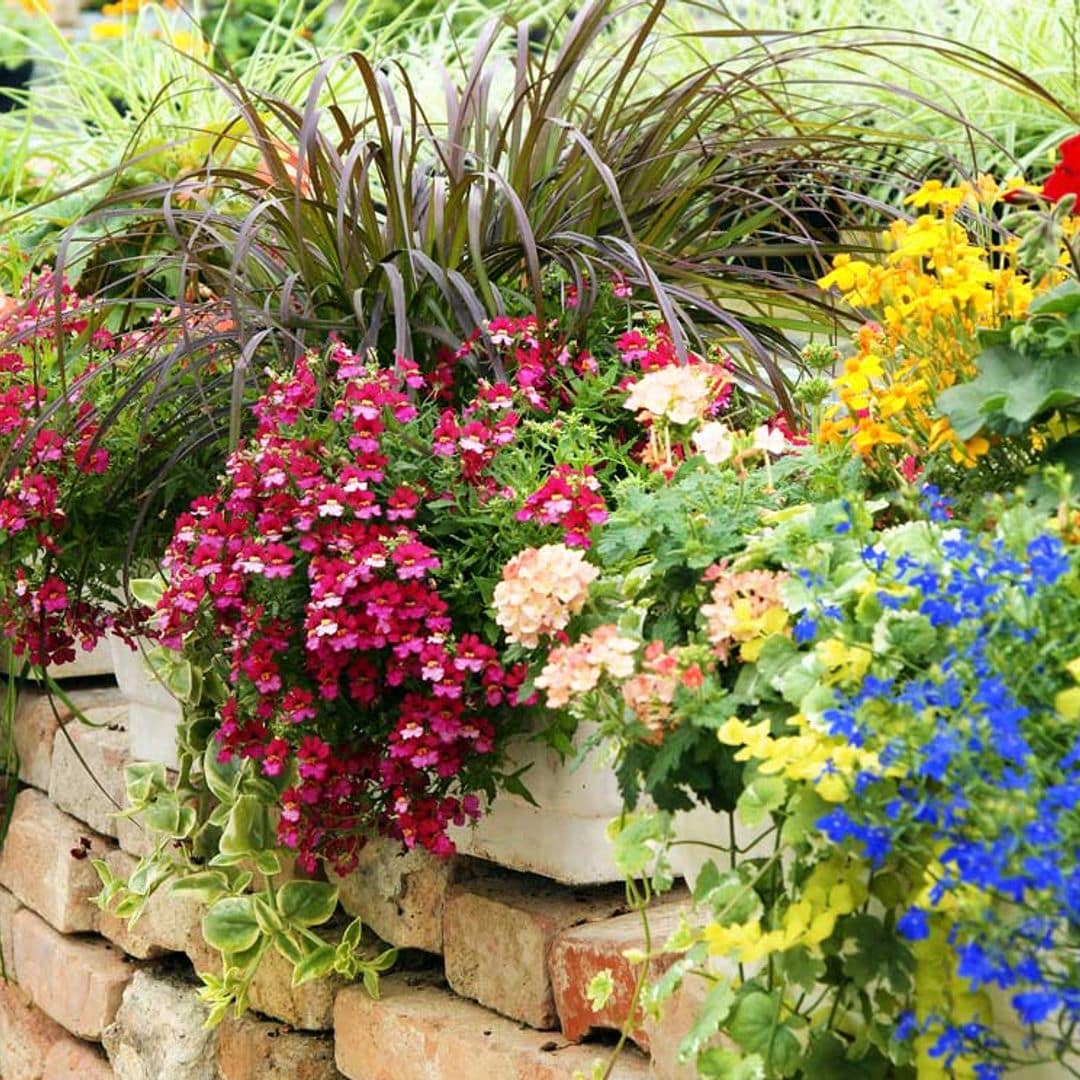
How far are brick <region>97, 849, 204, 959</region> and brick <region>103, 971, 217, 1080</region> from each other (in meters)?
0.05

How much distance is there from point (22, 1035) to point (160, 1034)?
2.24ft

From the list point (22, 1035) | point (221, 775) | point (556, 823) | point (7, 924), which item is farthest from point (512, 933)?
point (7, 924)

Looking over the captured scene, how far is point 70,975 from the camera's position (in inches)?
105

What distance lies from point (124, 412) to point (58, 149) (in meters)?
1.56

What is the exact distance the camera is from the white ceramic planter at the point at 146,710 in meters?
2.40

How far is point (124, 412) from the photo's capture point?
2.28m

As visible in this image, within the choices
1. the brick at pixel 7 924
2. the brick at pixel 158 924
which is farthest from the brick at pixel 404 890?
the brick at pixel 7 924

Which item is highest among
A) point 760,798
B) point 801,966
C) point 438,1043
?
point 760,798

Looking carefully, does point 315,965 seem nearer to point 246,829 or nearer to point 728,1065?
point 246,829

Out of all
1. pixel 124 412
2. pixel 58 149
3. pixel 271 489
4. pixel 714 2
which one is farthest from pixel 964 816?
pixel 714 2

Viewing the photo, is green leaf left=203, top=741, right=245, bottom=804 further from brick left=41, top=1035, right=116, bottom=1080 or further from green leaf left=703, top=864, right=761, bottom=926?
green leaf left=703, top=864, right=761, bottom=926

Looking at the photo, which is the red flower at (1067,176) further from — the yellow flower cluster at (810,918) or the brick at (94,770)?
→ the brick at (94,770)

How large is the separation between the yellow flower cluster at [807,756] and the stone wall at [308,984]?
212mm

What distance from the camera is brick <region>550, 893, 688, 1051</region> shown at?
A: 5.53ft
